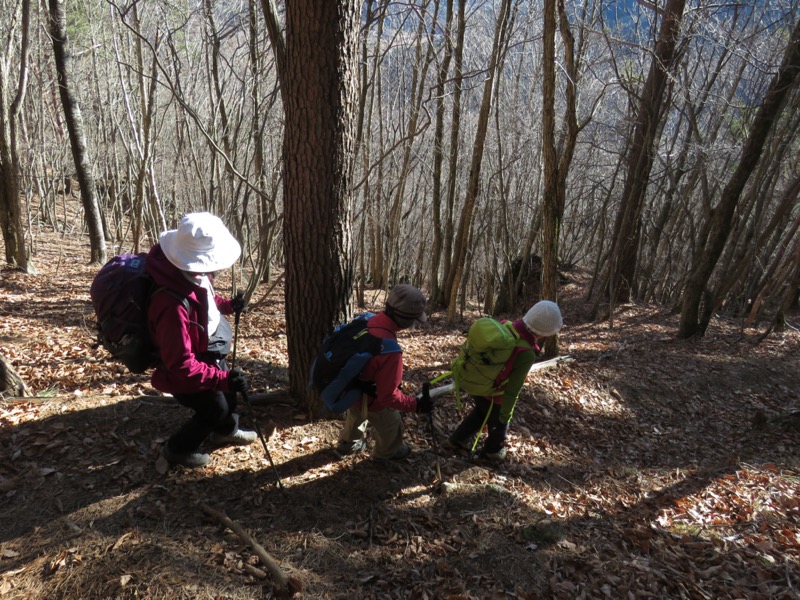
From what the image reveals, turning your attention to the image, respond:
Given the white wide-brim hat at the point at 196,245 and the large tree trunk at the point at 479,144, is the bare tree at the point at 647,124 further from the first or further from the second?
the white wide-brim hat at the point at 196,245

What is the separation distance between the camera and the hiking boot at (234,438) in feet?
11.7

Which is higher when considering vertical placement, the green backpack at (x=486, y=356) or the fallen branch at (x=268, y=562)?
the green backpack at (x=486, y=356)

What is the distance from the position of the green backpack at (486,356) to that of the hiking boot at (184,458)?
2.18 meters

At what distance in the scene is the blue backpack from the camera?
3.05 meters

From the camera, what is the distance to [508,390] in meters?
3.74

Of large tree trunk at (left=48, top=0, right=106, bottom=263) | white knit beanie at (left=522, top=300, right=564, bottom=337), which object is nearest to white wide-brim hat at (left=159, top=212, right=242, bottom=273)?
white knit beanie at (left=522, top=300, right=564, bottom=337)

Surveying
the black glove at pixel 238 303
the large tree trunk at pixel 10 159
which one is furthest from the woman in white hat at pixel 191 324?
the large tree trunk at pixel 10 159

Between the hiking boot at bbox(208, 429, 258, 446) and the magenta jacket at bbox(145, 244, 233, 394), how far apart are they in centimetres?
84

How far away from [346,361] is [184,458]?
143cm

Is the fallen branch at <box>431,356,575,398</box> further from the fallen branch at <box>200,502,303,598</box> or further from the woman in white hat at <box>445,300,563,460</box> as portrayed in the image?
the fallen branch at <box>200,502,303,598</box>

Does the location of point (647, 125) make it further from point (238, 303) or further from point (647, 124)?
point (238, 303)

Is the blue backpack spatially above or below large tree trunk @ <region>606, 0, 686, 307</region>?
below

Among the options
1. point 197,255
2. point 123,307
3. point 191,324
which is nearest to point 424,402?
point 191,324

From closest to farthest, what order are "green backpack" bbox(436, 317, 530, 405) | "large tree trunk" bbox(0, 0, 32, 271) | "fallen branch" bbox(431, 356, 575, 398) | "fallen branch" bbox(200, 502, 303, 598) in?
"fallen branch" bbox(200, 502, 303, 598), "green backpack" bbox(436, 317, 530, 405), "fallen branch" bbox(431, 356, 575, 398), "large tree trunk" bbox(0, 0, 32, 271)
